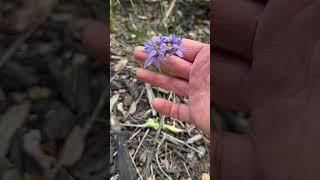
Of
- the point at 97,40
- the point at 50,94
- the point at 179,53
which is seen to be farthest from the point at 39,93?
the point at 179,53

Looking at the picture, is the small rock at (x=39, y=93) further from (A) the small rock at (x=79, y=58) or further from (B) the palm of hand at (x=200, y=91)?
(B) the palm of hand at (x=200, y=91)

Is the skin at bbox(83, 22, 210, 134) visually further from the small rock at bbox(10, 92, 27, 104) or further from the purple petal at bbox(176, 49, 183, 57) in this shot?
the small rock at bbox(10, 92, 27, 104)

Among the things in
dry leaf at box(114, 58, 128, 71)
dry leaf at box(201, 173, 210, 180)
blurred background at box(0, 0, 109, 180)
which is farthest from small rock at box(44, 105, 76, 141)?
dry leaf at box(201, 173, 210, 180)

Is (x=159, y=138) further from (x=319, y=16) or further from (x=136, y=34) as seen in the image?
(x=319, y=16)

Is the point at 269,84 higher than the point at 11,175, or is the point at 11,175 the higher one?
the point at 269,84

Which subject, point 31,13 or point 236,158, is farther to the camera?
point 31,13

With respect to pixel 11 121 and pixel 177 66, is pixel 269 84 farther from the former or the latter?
pixel 11 121

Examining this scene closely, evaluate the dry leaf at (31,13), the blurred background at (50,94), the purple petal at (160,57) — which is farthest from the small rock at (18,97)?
the purple petal at (160,57)

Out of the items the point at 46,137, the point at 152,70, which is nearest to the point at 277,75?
the point at 152,70

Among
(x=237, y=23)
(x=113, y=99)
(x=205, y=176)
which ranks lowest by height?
(x=205, y=176)
